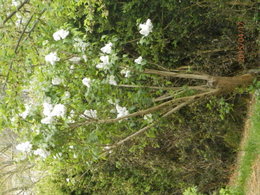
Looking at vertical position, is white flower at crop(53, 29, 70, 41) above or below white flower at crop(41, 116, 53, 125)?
above

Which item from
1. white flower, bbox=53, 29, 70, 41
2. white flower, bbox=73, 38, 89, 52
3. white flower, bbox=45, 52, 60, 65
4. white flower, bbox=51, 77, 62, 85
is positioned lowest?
white flower, bbox=51, 77, 62, 85

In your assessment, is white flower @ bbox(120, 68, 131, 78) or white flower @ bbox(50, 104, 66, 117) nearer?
white flower @ bbox(50, 104, 66, 117)

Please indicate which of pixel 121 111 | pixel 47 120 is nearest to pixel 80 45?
pixel 121 111

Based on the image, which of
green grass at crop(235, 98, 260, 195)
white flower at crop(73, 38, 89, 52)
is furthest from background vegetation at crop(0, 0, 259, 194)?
green grass at crop(235, 98, 260, 195)

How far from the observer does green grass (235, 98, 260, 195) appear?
17.0 feet

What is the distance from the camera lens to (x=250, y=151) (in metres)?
5.36

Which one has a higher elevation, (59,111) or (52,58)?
(52,58)

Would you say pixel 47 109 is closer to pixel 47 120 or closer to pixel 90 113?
pixel 47 120

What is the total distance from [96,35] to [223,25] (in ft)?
7.47

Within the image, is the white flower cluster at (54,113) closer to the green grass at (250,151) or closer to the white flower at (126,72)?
the white flower at (126,72)

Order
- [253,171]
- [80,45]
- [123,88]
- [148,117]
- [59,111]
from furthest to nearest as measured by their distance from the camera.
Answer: [253,171], [123,88], [148,117], [80,45], [59,111]

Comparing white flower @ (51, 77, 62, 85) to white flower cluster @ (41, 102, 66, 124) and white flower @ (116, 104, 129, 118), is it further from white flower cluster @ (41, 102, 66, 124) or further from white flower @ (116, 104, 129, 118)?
white flower @ (116, 104, 129, 118)

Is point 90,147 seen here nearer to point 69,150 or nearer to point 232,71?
point 69,150

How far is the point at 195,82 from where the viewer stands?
5.75m
